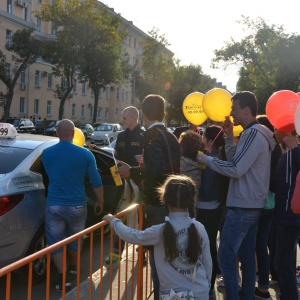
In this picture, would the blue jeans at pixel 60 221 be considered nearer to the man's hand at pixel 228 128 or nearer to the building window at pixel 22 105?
the man's hand at pixel 228 128

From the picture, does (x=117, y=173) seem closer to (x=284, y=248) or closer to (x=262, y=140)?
(x=262, y=140)

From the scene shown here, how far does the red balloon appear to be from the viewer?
4352 mm

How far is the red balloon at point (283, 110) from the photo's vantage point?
435cm

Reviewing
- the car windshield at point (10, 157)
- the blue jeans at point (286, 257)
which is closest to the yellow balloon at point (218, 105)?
the blue jeans at point (286, 257)

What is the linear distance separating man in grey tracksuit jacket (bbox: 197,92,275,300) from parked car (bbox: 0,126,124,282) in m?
1.72

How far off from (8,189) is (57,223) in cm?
64

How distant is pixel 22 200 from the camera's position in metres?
4.87

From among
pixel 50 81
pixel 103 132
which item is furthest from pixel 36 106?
pixel 103 132

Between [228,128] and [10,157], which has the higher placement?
[228,128]

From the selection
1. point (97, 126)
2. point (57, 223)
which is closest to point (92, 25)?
point (97, 126)

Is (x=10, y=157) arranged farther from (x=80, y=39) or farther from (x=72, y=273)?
(x=80, y=39)

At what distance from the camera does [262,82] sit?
45188 millimetres

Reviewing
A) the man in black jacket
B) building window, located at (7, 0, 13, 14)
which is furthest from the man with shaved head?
building window, located at (7, 0, 13, 14)

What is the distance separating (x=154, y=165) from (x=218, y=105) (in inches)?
71.8
